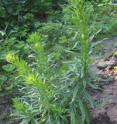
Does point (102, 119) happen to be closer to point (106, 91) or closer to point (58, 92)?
point (106, 91)

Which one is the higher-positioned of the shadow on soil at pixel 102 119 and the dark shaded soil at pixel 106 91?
the dark shaded soil at pixel 106 91

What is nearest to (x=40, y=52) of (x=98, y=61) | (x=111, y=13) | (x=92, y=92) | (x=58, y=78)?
(x=58, y=78)

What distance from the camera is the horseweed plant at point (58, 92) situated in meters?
2.99

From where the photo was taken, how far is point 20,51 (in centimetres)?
462

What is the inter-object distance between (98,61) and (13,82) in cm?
93

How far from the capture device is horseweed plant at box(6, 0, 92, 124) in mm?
→ 2986

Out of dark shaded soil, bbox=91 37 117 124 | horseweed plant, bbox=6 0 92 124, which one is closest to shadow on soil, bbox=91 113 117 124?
dark shaded soil, bbox=91 37 117 124

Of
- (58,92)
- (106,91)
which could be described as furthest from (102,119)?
(58,92)

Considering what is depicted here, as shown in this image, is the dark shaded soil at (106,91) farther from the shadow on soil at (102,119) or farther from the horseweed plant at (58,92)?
the horseweed plant at (58,92)

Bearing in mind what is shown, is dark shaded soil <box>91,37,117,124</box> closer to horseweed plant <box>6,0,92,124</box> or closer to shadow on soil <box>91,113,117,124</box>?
shadow on soil <box>91,113,117,124</box>

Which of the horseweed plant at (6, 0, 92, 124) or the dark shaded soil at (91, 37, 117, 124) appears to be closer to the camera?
the horseweed plant at (6, 0, 92, 124)

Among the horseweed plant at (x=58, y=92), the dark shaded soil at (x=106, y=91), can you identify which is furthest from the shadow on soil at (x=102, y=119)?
the horseweed plant at (x=58, y=92)

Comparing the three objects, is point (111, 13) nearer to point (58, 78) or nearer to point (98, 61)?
point (98, 61)

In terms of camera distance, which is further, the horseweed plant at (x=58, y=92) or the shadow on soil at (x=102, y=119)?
the shadow on soil at (x=102, y=119)
